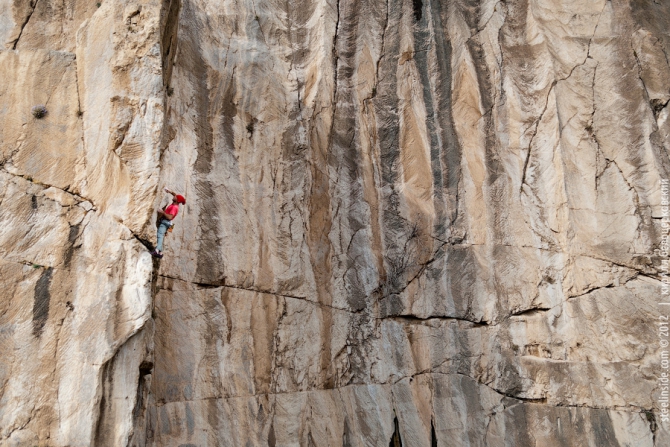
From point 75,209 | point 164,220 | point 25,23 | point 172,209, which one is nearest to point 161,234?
point 164,220

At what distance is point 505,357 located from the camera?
8.77 m

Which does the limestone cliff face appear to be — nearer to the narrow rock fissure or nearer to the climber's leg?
the narrow rock fissure

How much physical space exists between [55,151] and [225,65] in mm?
2860

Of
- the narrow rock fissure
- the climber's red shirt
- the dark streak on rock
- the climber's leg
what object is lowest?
the dark streak on rock

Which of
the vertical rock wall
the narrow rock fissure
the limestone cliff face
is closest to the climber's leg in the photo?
the limestone cliff face

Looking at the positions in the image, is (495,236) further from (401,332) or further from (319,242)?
(319,242)

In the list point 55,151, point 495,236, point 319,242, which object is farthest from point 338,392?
point 55,151

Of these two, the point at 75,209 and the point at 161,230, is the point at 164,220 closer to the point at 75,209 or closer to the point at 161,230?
the point at 161,230

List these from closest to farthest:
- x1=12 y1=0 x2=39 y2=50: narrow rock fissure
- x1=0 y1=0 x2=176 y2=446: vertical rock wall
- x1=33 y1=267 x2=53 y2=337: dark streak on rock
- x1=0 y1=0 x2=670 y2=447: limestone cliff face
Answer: x1=0 y1=0 x2=176 y2=446: vertical rock wall
x1=33 y1=267 x2=53 y2=337: dark streak on rock
x1=0 y1=0 x2=670 y2=447: limestone cliff face
x1=12 y1=0 x2=39 y2=50: narrow rock fissure

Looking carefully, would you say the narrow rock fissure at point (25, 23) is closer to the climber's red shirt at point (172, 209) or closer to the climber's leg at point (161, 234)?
the climber's red shirt at point (172, 209)

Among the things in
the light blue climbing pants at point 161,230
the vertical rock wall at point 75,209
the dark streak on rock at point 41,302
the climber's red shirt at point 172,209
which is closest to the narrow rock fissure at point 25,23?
the vertical rock wall at point 75,209

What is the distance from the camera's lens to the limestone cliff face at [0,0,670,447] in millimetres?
6973

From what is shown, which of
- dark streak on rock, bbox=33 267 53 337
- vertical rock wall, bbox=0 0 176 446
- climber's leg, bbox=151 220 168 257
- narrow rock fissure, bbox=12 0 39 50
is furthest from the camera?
narrow rock fissure, bbox=12 0 39 50

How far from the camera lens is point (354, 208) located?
9.31 m
